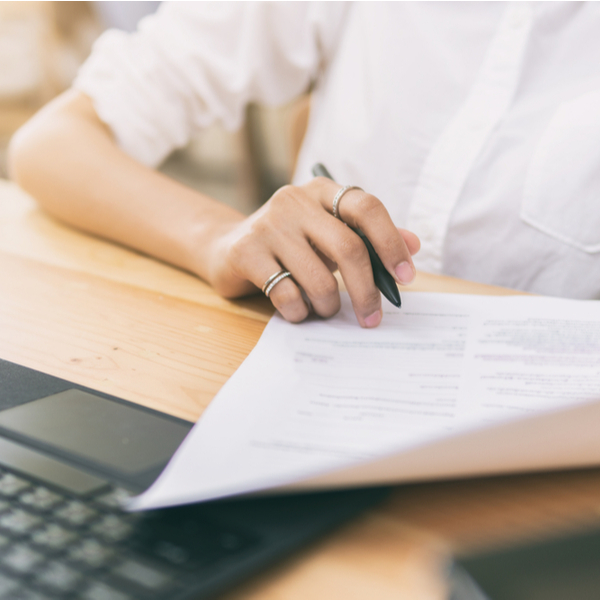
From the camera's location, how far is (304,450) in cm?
27

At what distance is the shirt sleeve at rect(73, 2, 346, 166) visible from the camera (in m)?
0.69

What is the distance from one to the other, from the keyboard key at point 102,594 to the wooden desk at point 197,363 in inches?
1.5

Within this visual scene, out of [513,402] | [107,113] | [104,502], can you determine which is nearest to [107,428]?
[104,502]

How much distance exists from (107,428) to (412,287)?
0.31 m

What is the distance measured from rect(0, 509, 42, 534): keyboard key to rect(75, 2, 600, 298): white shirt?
495 mm

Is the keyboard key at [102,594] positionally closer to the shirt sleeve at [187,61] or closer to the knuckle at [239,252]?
the knuckle at [239,252]

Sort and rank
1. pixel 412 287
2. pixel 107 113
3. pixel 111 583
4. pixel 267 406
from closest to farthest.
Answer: pixel 111 583 → pixel 267 406 → pixel 412 287 → pixel 107 113

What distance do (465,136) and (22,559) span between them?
1.87ft

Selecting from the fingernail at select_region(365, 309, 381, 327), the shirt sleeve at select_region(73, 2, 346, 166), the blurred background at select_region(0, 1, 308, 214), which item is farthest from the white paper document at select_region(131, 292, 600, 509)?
the blurred background at select_region(0, 1, 308, 214)

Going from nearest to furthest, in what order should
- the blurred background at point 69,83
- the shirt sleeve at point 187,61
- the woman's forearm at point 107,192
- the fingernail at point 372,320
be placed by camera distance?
the fingernail at point 372,320 → the woman's forearm at point 107,192 → the shirt sleeve at point 187,61 → the blurred background at point 69,83

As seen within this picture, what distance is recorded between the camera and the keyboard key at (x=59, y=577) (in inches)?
7.8

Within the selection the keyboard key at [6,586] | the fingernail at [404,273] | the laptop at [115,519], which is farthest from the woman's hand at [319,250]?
the keyboard key at [6,586]

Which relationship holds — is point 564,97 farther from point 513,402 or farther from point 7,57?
point 7,57

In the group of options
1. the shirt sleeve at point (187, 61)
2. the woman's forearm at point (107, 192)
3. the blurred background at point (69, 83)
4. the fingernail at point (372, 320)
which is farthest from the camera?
the blurred background at point (69, 83)
